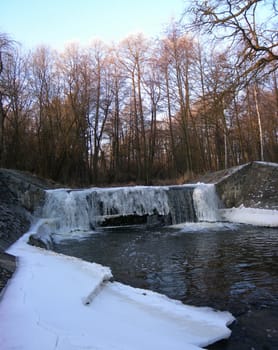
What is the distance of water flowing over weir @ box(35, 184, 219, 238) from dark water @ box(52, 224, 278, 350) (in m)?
1.60

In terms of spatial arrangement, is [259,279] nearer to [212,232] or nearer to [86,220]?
[212,232]

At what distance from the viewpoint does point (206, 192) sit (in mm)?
14719

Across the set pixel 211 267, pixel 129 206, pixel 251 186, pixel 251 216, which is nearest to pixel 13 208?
pixel 129 206

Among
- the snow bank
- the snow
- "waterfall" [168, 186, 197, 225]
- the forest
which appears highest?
the forest

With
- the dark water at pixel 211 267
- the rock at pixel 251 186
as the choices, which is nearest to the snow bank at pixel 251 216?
the rock at pixel 251 186

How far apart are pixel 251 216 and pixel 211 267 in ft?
23.5

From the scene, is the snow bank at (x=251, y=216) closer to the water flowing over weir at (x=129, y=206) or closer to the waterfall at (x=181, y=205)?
the water flowing over weir at (x=129, y=206)

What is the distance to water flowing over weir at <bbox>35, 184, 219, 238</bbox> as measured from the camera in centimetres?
1266

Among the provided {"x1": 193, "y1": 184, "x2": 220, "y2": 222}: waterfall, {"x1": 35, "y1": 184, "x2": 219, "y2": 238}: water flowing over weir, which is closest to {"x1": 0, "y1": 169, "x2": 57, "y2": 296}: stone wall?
{"x1": 35, "y1": 184, "x2": 219, "y2": 238}: water flowing over weir

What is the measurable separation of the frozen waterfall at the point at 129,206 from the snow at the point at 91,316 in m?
7.70

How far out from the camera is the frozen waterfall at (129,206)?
12.7 meters

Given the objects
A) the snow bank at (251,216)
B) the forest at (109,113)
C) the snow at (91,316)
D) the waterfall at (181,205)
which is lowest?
the snow at (91,316)

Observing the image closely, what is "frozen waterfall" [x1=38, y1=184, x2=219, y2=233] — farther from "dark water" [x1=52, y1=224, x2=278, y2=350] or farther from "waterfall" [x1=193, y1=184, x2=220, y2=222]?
"dark water" [x1=52, y1=224, x2=278, y2=350]

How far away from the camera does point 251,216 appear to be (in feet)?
42.7
